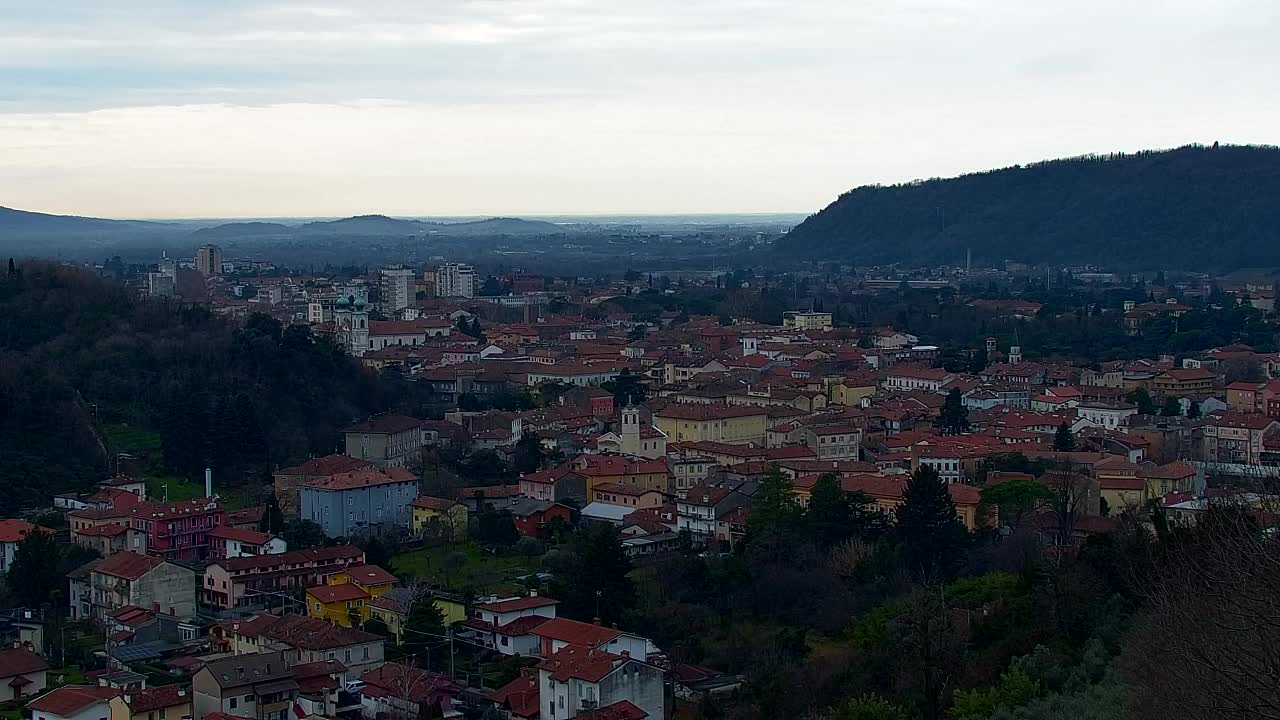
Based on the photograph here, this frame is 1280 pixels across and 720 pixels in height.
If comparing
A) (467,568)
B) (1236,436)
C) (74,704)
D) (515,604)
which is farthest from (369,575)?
(1236,436)

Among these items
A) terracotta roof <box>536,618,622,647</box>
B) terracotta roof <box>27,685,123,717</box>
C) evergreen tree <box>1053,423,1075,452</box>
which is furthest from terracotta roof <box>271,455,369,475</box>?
evergreen tree <box>1053,423,1075,452</box>

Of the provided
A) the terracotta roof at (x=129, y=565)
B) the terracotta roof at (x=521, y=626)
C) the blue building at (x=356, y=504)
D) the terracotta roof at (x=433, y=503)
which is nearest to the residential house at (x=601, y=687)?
the terracotta roof at (x=521, y=626)

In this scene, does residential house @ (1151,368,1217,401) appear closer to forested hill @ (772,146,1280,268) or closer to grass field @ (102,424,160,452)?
grass field @ (102,424,160,452)

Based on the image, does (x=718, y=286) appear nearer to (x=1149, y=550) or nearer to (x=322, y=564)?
(x=322, y=564)

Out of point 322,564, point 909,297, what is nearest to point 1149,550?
point 322,564

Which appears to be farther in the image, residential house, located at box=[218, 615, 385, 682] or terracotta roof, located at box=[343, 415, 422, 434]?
terracotta roof, located at box=[343, 415, 422, 434]

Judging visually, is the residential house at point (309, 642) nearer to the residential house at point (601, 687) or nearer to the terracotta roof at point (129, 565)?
the terracotta roof at point (129, 565)

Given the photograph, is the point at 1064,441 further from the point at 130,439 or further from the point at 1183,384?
the point at 130,439
